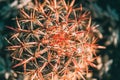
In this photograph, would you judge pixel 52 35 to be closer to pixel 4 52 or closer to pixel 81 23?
pixel 81 23

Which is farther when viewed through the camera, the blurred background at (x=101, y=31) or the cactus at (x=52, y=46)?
the blurred background at (x=101, y=31)

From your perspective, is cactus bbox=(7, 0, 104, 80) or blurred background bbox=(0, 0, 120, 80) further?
blurred background bbox=(0, 0, 120, 80)

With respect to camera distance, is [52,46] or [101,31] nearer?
[52,46]

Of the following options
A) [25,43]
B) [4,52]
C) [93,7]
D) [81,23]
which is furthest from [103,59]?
[25,43]
